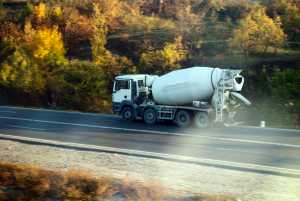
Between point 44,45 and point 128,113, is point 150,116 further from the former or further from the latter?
point 44,45

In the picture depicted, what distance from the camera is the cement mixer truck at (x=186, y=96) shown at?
26.6 metres

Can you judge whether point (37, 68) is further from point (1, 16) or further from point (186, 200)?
point (186, 200)

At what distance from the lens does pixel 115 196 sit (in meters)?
10.2

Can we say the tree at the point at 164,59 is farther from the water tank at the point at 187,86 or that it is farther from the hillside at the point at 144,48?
the water tank at the point at 187,86

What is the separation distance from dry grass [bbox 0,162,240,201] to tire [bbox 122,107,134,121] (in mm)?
18645

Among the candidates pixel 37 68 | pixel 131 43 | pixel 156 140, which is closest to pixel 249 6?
pixel 131 43

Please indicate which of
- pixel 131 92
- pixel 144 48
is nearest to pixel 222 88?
pixel 131 92

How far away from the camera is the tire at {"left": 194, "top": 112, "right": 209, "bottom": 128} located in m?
26.7

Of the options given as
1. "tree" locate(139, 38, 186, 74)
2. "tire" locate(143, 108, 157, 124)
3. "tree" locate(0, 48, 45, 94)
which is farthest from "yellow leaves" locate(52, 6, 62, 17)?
"tire" locate(143, 108, 157, 124)

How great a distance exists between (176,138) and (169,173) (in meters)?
9.50

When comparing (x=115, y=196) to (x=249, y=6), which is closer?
(x=115, y=196)

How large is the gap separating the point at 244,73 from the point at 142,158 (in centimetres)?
2397

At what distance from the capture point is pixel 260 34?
1542 inches

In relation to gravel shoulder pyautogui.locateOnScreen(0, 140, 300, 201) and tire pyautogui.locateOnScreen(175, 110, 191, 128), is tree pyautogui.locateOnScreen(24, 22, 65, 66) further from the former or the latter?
gravel shoulder pyautogui.locateOnScreen(0, 140, 300, 201)
